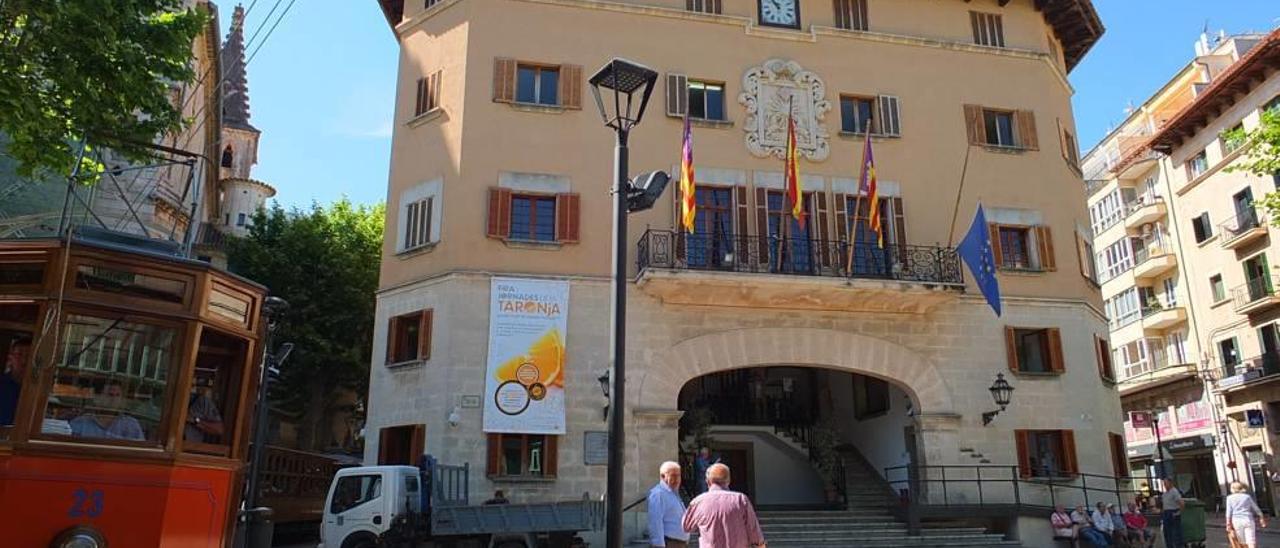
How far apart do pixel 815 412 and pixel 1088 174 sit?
35887mm

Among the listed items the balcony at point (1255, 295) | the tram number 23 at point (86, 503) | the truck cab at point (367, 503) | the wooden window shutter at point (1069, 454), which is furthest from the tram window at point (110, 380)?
the balcony at point (1255, 295)

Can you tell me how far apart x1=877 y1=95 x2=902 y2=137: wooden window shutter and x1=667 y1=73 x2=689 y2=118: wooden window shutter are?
4.99 metres

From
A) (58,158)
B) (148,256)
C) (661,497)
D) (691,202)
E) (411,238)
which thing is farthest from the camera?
(411,238)

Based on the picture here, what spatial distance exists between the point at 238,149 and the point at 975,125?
181 feet

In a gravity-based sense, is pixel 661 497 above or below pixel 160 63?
below

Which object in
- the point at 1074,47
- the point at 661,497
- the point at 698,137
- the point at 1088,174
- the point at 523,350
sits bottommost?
the point at 661,497

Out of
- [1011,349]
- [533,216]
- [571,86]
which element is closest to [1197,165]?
[1011,349]

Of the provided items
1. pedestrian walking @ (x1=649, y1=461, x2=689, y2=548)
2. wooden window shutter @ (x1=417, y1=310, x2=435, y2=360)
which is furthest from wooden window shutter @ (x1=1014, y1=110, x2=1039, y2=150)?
pedestrian walking @ (x1=649, y1=461, x2=689, y2=548)

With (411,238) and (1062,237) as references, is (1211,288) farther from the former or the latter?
(411,238)

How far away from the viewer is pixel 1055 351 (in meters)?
21.5

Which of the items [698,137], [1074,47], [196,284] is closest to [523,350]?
[698,137]

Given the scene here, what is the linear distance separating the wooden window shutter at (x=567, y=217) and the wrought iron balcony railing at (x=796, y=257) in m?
1.48

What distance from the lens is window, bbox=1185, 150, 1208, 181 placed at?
127 feet

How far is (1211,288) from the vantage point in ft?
126
